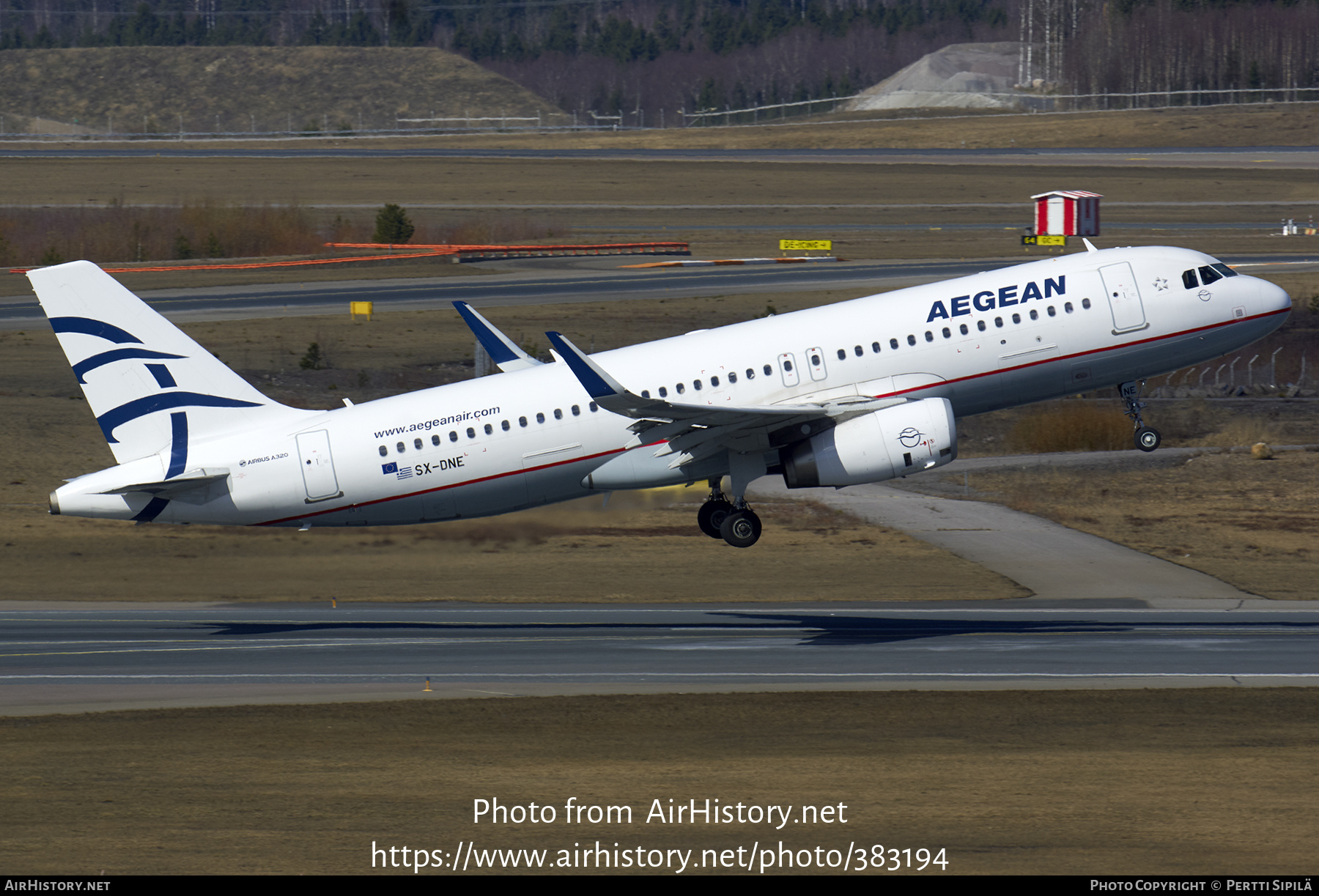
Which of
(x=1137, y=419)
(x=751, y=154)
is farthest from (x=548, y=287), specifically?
(x=751, y=154)

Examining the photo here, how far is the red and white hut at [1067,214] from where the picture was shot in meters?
100

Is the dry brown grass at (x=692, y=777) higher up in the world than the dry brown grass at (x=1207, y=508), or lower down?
higher up

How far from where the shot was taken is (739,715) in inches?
1293

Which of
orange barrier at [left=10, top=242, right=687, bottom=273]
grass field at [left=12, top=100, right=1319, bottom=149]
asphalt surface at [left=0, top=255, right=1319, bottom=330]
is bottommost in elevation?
asphalt surface at [left=0, top=255, right=1319, bottom=330]

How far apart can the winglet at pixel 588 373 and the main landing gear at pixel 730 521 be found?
627 cm

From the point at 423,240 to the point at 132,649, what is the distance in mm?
74053

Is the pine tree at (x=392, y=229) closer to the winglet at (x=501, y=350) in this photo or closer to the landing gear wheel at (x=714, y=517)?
the winglet at (x=501, y=350)

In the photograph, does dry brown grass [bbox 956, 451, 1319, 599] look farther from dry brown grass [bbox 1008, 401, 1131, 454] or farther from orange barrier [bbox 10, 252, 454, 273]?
Answer: orange barrier [bbox 10, 252, 454, 273]

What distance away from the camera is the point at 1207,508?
6059 centimetres

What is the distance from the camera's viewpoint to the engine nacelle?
37875 millimetres

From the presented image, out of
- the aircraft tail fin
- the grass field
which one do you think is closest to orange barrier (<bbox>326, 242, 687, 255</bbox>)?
the aircraft tail fin

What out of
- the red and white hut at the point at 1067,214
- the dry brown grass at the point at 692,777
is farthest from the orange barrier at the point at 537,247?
the dry brown grass at the point at 692,777

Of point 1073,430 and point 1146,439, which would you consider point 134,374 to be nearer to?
point 1146,439

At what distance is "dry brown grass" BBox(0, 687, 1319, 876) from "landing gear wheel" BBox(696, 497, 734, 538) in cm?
754
